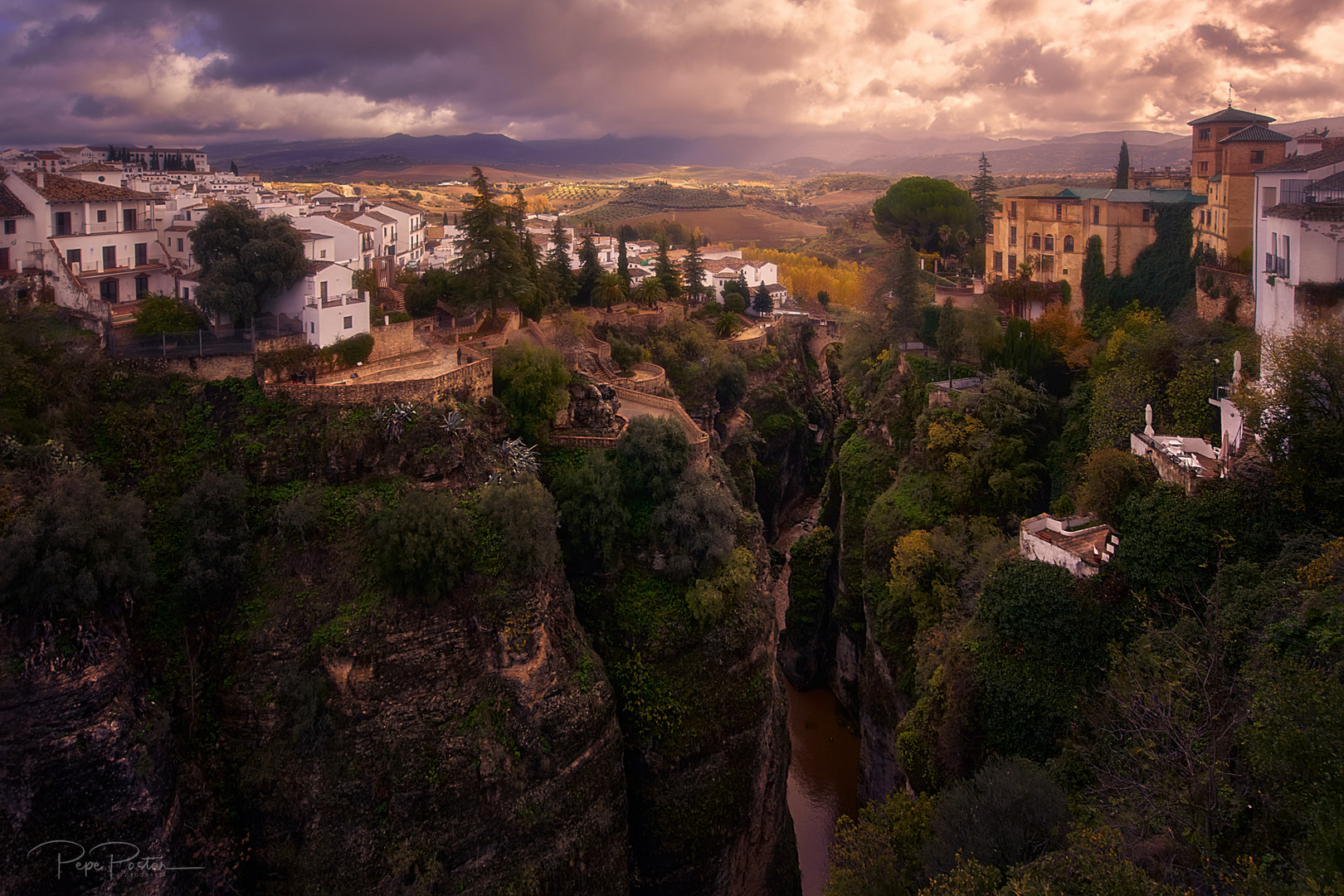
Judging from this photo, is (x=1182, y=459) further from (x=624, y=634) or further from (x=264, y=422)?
(x=264, y=422)

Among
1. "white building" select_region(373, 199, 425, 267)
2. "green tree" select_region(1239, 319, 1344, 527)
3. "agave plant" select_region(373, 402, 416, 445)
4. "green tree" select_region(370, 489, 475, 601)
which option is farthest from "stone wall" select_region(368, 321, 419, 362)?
"green tree" select_region(1239, 319, 1344, 527)

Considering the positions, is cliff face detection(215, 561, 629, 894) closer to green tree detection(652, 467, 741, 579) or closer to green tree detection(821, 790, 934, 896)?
green tree detection(652, 467, 741, 579)

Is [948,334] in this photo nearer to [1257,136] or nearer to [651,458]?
[1257,136]

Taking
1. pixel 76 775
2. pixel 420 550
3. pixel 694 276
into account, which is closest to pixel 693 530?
pixel 420 550

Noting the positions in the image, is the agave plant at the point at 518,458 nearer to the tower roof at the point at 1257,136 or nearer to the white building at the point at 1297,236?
the white building at the point at 1297,236

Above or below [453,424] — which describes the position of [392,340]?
above
